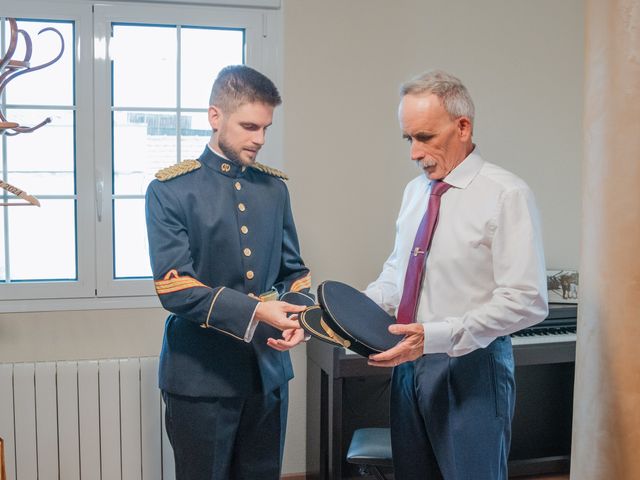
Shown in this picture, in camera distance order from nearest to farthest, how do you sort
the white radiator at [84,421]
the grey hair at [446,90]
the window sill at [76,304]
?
the grey hair at [446,90], the white radiator at [84,421], the window sill at [76,304]

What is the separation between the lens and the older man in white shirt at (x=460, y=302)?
68.9 inches

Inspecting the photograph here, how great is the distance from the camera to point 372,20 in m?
3.44

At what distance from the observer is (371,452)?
8.80 ft

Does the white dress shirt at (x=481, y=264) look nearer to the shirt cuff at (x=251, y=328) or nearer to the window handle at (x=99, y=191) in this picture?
the shirt cuff at (x=251, y=328)

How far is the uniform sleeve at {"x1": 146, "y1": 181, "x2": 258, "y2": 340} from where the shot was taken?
1969 mm

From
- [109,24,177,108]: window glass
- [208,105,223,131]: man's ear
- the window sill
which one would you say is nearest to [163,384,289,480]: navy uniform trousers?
[208,105,223,131]: man's ear

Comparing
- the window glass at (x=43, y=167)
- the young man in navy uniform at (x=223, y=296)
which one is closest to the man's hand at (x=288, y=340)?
the young man in navy uniform at (x=223, y=296)

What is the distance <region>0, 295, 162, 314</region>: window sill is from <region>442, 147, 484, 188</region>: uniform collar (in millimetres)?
1792

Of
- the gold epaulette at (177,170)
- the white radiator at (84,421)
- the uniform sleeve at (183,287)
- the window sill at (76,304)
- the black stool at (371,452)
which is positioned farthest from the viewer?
the window sill at (76,304)

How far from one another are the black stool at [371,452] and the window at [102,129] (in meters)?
1.14

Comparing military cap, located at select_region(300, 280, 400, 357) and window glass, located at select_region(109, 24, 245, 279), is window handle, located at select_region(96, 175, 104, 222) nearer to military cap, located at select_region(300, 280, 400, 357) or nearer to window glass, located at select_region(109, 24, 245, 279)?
window glass, located at select_region(109, 24, 245, 279)

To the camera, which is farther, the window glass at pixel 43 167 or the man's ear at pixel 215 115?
the window glass at pixel 43 167

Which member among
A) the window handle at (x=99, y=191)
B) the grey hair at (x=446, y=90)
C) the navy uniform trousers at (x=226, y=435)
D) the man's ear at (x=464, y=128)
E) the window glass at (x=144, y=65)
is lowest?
the navy uniform trousers at (x=226, y=435)

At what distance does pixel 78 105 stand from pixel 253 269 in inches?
59.8
